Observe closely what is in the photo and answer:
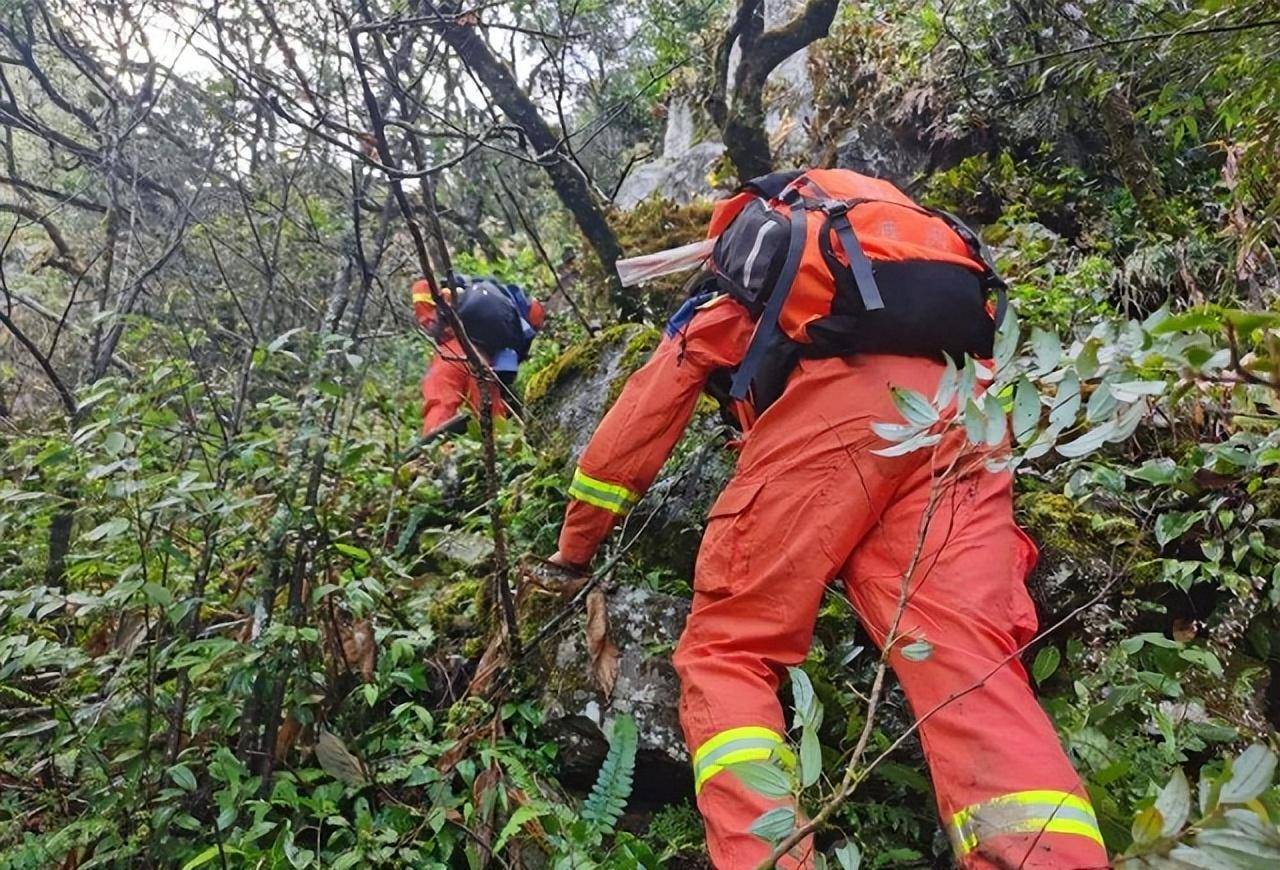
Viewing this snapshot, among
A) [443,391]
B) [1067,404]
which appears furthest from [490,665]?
[443,391]

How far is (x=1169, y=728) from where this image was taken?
237 centimetres

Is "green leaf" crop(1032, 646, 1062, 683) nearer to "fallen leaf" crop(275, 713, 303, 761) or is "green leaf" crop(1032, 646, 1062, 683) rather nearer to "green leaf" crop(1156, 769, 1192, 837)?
"green leaf" crop(1156, 769, 1192, 837)

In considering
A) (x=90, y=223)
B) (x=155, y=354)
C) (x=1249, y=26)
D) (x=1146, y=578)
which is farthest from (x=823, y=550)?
(x=90, y=223)

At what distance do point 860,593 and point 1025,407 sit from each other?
5.07 ft

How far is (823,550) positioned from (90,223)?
423 inches

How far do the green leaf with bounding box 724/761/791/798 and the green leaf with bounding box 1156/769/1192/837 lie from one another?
475 millimetres

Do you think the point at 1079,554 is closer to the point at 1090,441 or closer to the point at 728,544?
the point at 728,544

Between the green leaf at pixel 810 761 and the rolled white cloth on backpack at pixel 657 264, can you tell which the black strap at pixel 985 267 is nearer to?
the rolled white cloth on backpack at pixel 657 264

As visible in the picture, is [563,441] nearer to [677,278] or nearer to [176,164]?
[677,278]

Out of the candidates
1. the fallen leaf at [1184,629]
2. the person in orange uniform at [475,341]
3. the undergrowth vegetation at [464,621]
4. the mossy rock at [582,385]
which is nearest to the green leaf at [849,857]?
the undergrowth vegetation at [464,621]

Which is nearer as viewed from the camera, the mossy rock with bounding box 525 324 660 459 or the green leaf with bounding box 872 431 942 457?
the green leaf with bounding box 872 431 942 457

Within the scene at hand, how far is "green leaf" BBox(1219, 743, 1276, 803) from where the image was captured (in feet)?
2.76

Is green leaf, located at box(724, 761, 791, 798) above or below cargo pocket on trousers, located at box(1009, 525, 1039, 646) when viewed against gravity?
above

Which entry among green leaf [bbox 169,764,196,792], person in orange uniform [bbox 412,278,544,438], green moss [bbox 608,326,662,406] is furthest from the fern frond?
person in orange uniform [bbox 412,278,544,438]
